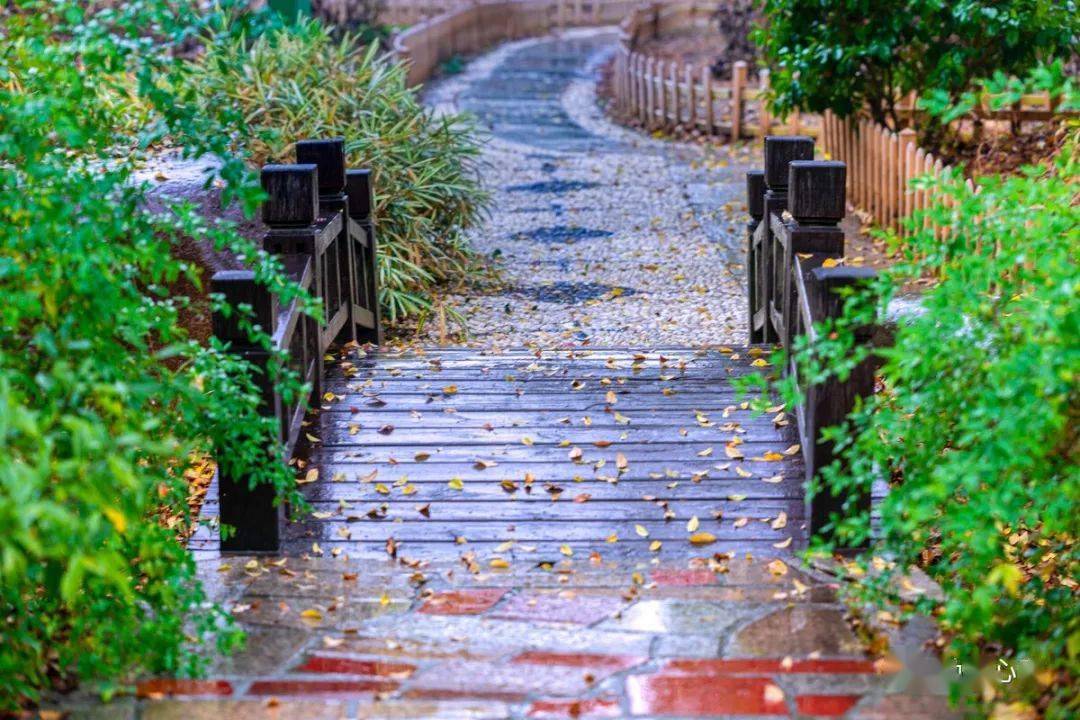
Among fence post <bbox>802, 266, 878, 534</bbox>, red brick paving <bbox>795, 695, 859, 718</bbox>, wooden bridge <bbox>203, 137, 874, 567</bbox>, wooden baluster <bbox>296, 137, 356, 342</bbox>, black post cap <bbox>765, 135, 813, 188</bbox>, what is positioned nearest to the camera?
red brick paving <bbox>795, 695, 859, 718</bbox>

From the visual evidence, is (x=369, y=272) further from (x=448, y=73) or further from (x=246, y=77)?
(x=448, y=73)

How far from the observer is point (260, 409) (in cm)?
457

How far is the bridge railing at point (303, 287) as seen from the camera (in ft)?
14.5

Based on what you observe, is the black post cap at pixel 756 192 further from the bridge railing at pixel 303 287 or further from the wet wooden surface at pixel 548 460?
the bridge railing at pixel 303 287

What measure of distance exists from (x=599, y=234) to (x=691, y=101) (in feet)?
18.3

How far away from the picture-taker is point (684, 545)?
4566 mm

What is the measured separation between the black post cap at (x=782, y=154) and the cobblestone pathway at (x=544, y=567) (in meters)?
0.86

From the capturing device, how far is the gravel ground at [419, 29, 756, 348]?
8.61 m

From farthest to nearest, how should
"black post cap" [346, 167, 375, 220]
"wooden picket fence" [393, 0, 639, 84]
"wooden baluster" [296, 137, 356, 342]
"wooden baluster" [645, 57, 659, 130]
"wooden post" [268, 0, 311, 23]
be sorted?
"wooden picket fence" [393, 0, 639, 84] → "wooden baluster" [645, 57, 659, 130] → "wooden post" [268, 0, 311, 23] → "black post cap" [346, 167, 375, 220] → "wooden baluster" [296, 137, 356, 342]

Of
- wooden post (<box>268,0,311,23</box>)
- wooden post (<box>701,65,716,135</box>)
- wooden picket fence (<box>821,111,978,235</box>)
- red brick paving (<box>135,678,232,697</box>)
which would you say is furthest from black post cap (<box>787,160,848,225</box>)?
wooden post (<box>701,65,716,135</box>)

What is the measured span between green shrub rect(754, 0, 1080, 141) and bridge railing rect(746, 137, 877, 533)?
388 centimetres

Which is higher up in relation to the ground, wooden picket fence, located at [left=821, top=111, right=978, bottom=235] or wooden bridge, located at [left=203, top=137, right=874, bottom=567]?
wooden picket fence, located at [left=821, top=111, right=978, bottom=235]

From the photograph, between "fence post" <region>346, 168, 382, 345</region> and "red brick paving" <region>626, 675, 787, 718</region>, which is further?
"fence post" <region>346, 168, 382, 345</region>

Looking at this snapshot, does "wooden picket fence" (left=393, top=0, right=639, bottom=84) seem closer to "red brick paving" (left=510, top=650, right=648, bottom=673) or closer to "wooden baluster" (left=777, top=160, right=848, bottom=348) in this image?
"wooden baluster" (left=777, top=160, right=848, bottom=348)
